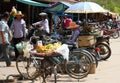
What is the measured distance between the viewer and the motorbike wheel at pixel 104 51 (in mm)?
16906

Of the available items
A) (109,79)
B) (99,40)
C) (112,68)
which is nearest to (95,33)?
(99,40)

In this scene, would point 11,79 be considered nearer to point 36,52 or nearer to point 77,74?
point 36,52

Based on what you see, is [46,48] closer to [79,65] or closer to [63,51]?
[63,51]

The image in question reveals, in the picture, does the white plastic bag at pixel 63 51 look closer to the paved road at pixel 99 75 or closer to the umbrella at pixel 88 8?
the paved road at pixel 99 75

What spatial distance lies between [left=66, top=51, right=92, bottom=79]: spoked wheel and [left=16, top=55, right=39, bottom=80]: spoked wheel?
1.02m

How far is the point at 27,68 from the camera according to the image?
11.3 metres

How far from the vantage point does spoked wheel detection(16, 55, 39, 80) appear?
1099cm

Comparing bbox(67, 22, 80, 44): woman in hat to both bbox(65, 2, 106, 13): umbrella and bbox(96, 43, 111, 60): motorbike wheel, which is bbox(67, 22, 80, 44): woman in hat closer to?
bbox(65, 2, 106, 13): umbrella

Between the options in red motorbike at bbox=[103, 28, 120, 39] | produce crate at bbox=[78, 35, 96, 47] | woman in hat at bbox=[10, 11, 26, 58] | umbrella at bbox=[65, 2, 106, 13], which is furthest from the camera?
red motorbike at bbox=[103, 28, 120, 39]

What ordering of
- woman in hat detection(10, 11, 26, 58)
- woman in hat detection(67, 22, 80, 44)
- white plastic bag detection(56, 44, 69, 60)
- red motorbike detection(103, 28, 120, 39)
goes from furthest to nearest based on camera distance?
red motorbike detection(103, 28, 120, 39) < woman in hat detection(10, 11, 26, 58) < woman in hat detection(67, 22, 80, 44) < white plastic bag detection(56, 44, 69, 60)

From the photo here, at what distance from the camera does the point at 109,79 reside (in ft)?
39.7

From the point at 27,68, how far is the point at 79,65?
57.3 inches

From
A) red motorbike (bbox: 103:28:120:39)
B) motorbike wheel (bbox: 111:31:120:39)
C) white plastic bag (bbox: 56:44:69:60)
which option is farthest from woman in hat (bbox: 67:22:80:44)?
A: motorbike wheel (bbox: 111:31:120:39)

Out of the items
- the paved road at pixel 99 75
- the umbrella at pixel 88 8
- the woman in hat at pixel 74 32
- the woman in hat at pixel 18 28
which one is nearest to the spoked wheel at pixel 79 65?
the paved road at pixel 99 75
